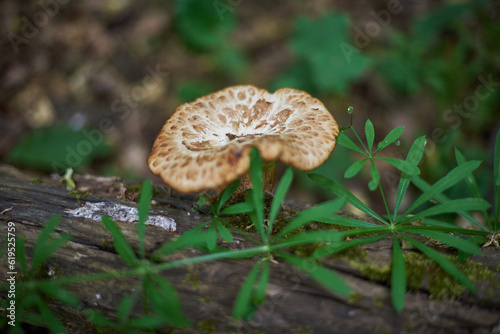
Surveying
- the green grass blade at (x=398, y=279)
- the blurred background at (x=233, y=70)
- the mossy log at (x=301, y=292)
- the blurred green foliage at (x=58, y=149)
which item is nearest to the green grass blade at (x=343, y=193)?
the mossy log at (x=301, y=292)

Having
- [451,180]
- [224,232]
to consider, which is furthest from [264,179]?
[451,180]

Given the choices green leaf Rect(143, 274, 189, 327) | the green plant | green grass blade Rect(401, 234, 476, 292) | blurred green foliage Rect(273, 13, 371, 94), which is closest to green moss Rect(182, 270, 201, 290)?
green leaf Rect(143, 274, 189, 327)

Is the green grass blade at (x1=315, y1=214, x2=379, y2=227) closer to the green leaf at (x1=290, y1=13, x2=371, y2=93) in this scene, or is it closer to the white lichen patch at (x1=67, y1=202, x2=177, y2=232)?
the white lichen patch at (x1=67, y1=202, x2=177, y2=232)

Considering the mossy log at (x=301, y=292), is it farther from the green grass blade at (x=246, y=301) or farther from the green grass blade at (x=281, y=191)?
the green grass blade at (x=281, y=191)

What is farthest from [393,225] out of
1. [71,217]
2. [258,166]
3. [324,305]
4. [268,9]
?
[268,9]

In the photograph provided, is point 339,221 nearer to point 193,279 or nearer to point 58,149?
point 193,279

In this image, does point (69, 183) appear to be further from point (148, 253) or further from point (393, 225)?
point (393, 225)
